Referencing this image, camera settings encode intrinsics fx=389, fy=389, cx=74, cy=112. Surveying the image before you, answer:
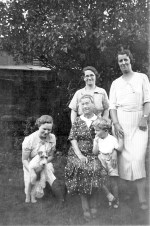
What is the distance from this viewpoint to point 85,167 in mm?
4691

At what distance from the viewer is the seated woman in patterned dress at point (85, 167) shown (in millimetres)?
4648

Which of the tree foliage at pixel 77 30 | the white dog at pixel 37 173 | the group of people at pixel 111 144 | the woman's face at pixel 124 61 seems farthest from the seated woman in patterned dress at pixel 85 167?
the tree foliage at pixel 77 30

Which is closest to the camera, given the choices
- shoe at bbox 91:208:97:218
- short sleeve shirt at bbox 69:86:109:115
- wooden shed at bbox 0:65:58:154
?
shoe at bbox 91:208:97:218

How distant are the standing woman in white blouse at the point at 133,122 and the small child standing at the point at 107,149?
121mm

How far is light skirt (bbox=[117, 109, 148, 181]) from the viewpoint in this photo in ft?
16.0

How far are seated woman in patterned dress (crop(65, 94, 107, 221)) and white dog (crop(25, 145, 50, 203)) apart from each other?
1.23ft

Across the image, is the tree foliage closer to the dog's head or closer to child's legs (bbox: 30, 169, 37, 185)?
the dog's head

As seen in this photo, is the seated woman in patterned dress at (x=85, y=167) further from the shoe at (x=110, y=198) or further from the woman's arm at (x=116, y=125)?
the woman's arm at (x=116, y=125)

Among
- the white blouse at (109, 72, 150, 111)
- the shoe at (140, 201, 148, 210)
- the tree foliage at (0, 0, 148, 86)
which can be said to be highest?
the tree foliage at (0, 0, 148, 86)

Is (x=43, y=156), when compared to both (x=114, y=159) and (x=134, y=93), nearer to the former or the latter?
(x=114, y=159)

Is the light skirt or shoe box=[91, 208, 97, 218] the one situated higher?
the light skirt

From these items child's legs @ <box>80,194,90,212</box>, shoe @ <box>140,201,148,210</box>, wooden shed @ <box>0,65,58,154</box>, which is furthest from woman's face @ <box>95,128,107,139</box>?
wooden shed @ <box>0,65,58,154</box>

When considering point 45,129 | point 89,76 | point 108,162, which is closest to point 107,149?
point 108,162

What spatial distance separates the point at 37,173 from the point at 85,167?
0.78m
